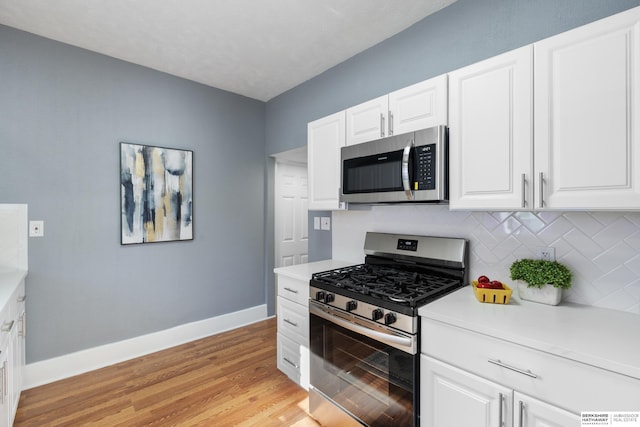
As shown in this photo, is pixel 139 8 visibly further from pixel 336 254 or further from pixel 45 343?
pixel 45 343

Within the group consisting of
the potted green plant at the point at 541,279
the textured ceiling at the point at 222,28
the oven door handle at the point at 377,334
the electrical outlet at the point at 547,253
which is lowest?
the oven door handle at the point at 377,334

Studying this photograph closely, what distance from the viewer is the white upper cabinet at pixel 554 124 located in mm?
1177

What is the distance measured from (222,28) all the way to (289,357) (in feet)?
8.54

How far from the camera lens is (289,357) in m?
2.43

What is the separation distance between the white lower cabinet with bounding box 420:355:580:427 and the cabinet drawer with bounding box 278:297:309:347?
981 mm

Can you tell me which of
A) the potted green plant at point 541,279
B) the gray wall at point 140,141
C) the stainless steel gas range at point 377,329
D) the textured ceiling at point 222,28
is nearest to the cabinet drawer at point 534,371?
the stainless steel gas range at point 377,329

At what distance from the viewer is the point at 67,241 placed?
100.0 inches

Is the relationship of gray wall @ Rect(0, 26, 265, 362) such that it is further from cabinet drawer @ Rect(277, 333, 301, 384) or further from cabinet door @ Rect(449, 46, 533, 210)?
cabinet door @ Rect(449, 46, 533, 210)

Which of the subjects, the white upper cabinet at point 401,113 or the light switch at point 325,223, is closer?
the white upper cabinet at point 401,113

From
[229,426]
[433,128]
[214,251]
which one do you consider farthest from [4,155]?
[433,128]

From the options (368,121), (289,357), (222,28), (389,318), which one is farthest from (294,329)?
(222,28)

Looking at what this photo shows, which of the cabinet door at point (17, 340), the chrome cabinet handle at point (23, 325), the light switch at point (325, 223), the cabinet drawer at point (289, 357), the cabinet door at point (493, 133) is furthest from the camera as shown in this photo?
the light switch at point (325, 223)

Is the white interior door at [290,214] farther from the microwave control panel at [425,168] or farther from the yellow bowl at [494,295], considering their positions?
the yellow bowl at [494,295]

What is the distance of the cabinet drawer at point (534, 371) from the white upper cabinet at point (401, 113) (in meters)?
1.13
